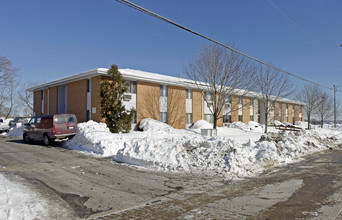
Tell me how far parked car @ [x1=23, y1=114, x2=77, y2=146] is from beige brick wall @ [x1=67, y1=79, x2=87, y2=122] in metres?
6.66

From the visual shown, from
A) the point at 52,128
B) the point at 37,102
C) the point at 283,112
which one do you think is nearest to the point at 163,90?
the point at 52,128

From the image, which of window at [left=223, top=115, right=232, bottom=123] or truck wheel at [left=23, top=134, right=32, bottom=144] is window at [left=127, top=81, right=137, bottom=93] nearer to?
truck wheel at [left=23, top=134, right=32, bottom=144]

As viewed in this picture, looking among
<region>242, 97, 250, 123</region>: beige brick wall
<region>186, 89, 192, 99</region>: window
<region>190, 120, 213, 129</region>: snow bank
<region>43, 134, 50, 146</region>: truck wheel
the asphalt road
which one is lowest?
the asphalt road

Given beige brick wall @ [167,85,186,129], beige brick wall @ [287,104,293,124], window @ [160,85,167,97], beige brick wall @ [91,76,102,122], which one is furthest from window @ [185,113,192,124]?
beige brick wall @ [287,104,293,124]

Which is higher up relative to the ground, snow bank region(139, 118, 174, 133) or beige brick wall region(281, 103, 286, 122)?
beige brick wall region(281, 103, 286, 122)

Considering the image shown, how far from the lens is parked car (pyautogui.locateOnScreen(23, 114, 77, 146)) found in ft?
50.4

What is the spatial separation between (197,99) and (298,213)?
25.6 metres

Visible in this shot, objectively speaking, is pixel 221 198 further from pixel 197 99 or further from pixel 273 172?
pixel 197 99

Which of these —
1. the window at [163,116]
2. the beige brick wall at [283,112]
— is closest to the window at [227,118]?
the window at [163,116]

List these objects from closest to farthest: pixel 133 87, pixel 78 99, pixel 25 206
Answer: pixel 25 206, pixel 133 87, pixel 78 99

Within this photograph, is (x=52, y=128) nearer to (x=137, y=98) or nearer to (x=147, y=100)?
(x=137, y=98)

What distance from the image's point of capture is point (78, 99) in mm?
24250

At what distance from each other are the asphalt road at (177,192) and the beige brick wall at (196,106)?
64.8ft

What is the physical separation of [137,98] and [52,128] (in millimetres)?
9658
